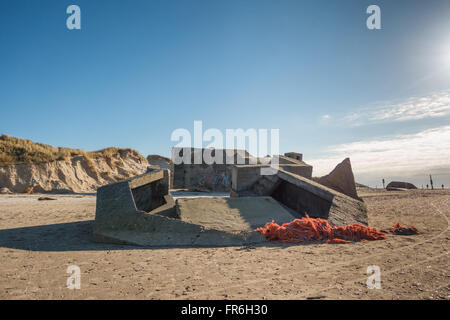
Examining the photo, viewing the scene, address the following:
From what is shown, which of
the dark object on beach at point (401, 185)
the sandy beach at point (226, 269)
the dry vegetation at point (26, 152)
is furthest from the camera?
the dark object on beach at point (401, 185)

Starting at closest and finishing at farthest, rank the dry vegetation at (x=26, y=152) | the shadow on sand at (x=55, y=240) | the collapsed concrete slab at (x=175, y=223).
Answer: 1. the shadow on sand at (x=55, y=240)
2. the collapsed concrete slab at (x=175, y=223)
3. the dry vegetation at (x=26, y=152)

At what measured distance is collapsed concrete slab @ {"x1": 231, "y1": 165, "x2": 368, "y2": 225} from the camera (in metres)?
5.13

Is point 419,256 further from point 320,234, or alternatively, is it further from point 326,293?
point 326,293

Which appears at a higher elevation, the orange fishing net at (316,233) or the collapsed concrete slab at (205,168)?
the collapsed concrete slab at (205,168)

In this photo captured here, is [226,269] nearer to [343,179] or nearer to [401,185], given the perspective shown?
[343,179]

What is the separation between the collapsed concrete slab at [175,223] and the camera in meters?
4.25

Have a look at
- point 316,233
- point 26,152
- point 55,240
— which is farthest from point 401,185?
point 26,152

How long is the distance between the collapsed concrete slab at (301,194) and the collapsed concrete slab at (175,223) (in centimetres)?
96

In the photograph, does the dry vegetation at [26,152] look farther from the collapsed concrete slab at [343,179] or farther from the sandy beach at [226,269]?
the collapsed concrete slab at [343,179]

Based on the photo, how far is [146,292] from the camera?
88.6 inches

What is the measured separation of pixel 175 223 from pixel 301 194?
3.58 meters

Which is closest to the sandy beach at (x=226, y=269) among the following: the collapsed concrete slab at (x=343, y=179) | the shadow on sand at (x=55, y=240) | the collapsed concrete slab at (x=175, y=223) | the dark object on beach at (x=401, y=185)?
the shadow on sand at (x=55, y=240)

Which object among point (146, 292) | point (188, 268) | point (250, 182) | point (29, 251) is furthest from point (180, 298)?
point (250, 182)
